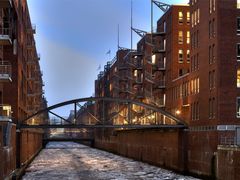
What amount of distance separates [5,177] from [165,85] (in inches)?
1602

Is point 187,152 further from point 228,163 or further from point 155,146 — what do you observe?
point 155,146

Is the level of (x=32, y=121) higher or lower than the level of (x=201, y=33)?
lower

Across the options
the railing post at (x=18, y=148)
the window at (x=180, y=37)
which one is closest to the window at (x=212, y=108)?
the railing post at (x=18, y=148)

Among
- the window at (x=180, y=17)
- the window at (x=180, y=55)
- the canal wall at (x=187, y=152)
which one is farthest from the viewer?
the window at (x=180, y=17)

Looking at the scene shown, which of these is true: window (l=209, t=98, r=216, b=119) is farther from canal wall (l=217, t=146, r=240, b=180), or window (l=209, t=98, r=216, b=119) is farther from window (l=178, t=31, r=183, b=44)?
window (l=178, t=31, r=183, b=44)

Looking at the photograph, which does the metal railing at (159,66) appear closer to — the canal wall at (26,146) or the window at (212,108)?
the canal wall at (26,146)

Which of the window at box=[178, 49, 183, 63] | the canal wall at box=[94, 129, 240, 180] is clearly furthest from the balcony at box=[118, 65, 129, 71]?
the window at box=[178, 49, 183, 63]

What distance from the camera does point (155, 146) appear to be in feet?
221

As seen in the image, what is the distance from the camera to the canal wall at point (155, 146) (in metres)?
55.6

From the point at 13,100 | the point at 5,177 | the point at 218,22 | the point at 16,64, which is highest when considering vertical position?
the point at 218,22

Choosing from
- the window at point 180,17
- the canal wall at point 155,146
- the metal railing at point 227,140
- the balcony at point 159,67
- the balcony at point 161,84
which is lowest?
the canal wall at point 155,146

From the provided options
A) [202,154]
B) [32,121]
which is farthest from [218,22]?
[32,121]

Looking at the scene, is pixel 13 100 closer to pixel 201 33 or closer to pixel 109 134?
pixel 201 33

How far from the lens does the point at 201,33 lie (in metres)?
54.3
